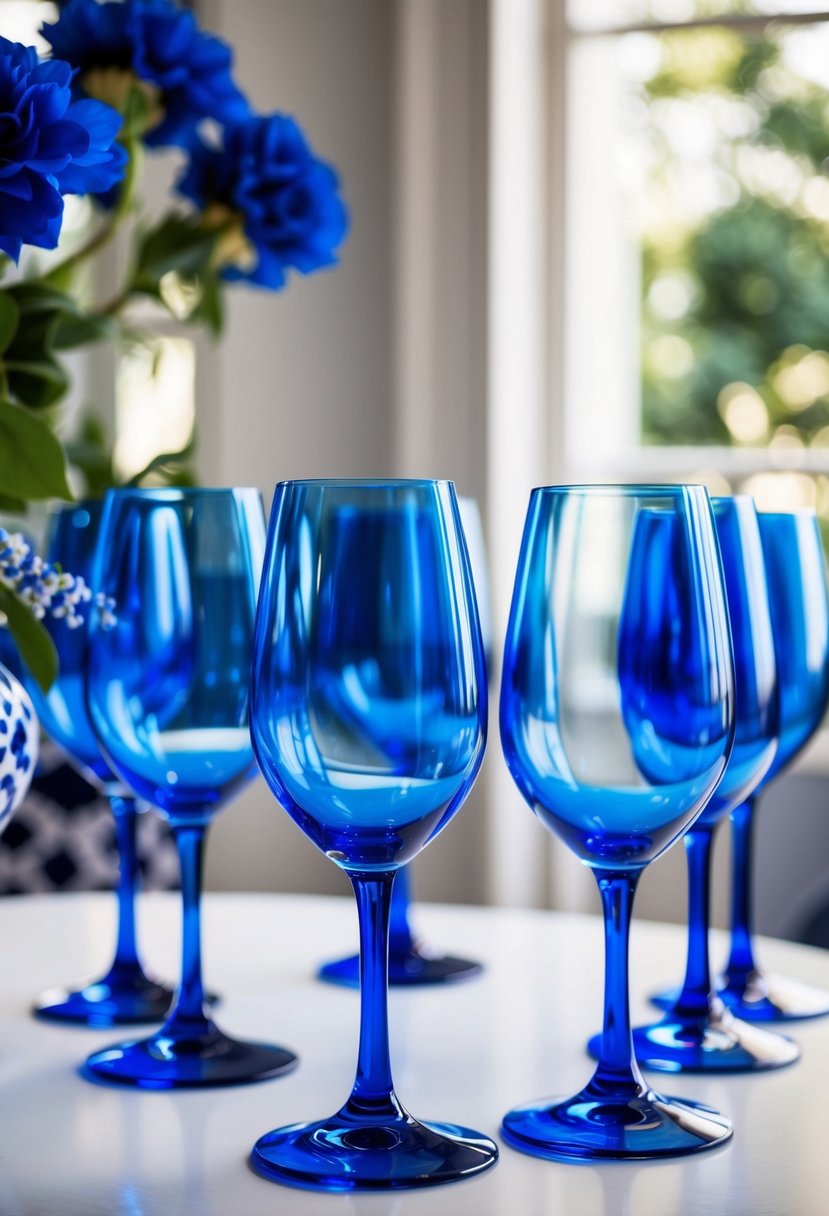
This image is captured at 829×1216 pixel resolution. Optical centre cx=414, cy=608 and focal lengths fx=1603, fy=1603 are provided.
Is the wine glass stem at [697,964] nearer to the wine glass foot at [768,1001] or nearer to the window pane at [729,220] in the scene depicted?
the wine glass foot at [768,1001]

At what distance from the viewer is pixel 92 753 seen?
2.56ft

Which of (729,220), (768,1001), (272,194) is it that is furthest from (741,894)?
(729,220)

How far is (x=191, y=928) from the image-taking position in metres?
0.66

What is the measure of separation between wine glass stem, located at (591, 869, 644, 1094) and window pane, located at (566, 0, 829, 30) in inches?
86.5

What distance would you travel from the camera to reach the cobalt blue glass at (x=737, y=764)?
68cm

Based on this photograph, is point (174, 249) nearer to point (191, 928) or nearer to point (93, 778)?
point (93, 778)

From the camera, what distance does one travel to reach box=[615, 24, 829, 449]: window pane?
2.69 m

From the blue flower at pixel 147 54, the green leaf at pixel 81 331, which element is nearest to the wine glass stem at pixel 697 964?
the green leaf at pixel 81 331

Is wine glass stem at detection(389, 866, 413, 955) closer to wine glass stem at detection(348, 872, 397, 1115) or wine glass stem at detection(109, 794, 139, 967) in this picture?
wine glass stem at detection(109, 794, 139, 967)

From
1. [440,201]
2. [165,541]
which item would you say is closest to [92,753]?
[165,541]

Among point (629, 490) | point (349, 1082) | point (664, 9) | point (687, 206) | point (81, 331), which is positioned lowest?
point (349, 1082)

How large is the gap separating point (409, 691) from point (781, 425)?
2.67 metres

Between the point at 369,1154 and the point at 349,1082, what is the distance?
12 centimetres

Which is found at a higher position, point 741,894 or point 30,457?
point 30,457
